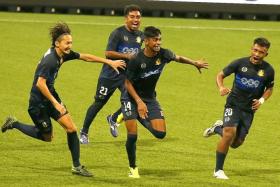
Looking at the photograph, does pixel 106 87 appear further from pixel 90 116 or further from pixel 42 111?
pixel 42 111

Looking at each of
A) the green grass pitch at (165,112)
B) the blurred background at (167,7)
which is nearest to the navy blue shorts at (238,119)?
the green grass pitch at (165,112)

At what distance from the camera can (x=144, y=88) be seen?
1395 cm

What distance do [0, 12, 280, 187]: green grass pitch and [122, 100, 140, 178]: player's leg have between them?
276 millimetres

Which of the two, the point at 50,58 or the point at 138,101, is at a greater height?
the point at 50,58

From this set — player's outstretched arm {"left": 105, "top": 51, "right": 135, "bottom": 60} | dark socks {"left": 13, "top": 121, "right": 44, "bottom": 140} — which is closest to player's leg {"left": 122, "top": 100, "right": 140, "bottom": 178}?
dark socks {"left": 13, "top": 121, "right": 44, "bottom": 140}

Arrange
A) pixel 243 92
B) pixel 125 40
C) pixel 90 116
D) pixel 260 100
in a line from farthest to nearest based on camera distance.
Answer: pixel 90 116, pixel 125 40, pixel 243 92, pixel 260 100

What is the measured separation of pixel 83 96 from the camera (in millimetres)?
22625

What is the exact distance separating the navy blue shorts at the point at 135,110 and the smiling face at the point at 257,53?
1746 millimetres

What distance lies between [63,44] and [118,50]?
9.91ft

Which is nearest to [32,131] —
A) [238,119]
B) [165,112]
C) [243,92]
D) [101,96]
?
[101,96]

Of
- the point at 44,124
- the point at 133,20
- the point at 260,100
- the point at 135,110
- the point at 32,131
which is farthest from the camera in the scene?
the point at 133,20

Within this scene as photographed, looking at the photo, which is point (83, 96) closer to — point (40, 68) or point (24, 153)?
point (24, 153)

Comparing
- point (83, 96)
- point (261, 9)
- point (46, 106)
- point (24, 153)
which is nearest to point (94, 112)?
point (24, 153)

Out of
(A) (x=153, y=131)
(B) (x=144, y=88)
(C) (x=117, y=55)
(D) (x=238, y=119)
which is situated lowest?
(A) (x=153, y=131)
